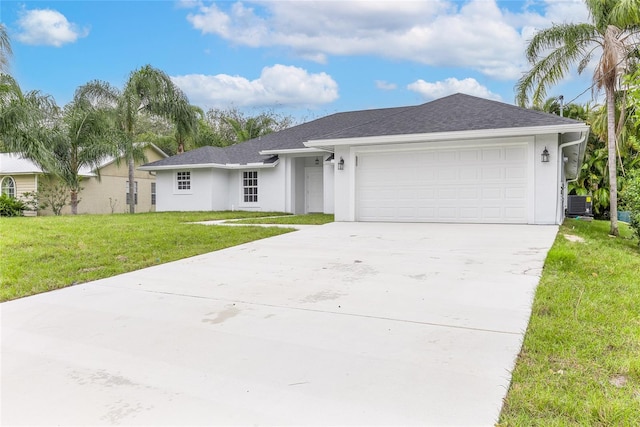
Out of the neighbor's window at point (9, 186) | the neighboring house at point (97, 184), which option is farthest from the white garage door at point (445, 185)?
the neighbor's window at point (9, 186)

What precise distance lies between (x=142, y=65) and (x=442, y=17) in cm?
1391

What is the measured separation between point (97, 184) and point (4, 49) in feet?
31.9

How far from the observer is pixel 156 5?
11531 mm

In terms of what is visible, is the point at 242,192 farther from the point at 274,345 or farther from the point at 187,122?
the point at 274,345

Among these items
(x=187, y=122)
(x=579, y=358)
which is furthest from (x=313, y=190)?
(x=579, y=358)

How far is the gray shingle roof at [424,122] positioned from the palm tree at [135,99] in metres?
2.35

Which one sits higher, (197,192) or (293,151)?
(293,151)

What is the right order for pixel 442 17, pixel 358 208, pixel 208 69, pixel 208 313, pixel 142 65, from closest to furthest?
pixel 208 313 < pixel 358 208 < pixel 442 17 < pixel 142 65 < pixel 208 69

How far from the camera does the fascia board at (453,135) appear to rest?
1020 cm

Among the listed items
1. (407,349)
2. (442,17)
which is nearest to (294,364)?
(407,349)

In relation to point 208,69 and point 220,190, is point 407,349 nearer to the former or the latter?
point 220,190

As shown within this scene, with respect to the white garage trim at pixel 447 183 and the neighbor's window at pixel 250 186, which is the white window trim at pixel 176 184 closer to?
the neighbor's window at pixel 250 186

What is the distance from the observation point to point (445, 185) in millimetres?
11812

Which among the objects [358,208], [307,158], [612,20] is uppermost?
[612,20]
